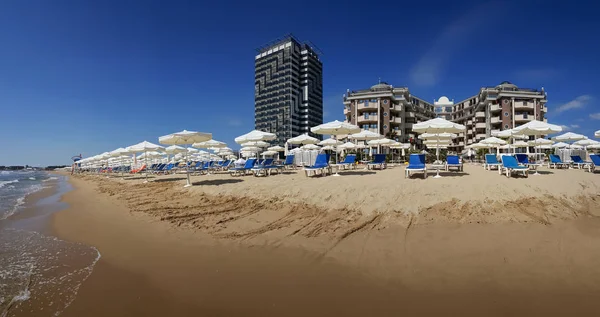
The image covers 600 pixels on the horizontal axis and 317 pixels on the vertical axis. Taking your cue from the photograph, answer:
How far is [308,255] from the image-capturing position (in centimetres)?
414

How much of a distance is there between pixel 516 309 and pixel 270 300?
2.46 metres

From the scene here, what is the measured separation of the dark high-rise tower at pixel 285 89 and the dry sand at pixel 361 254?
86.0m

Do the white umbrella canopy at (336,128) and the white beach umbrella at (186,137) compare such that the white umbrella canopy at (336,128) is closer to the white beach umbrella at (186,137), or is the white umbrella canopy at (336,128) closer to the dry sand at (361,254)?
the white beach umbrella at (186,137)

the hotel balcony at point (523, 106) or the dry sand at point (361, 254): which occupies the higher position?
the hotel balcony at point (523, 106)

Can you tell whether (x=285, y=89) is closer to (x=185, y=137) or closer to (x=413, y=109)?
(x=413, y=109)

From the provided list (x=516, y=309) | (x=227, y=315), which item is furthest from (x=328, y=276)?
(x=516, y=309)

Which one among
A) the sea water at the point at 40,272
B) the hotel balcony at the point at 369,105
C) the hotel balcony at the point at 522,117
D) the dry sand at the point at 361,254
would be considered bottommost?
the sea water at the point at 40,272

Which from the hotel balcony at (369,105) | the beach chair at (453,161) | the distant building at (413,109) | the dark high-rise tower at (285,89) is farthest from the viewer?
the dark high-rise tower at (285,89)

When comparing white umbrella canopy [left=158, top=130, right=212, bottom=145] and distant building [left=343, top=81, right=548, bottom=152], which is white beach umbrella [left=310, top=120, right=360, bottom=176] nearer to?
white umbrella canopy [left=158, top=130, right=212, bottom=145]

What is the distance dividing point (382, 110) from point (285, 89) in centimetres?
5218

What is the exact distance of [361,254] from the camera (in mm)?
4086

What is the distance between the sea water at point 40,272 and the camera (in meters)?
3.06

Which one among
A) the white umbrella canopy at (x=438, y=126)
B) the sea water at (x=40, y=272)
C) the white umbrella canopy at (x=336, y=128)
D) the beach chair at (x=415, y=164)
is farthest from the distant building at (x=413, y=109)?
the sea water at (x=40, y=272)

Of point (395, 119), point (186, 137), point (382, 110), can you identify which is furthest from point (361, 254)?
point (395, 119)
